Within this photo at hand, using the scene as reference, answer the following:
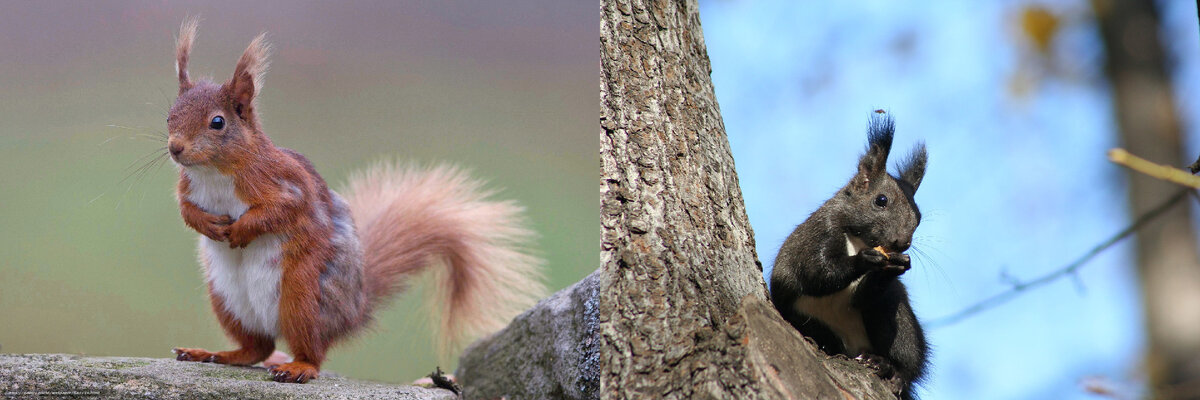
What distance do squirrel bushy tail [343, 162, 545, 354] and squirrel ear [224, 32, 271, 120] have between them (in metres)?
0.65

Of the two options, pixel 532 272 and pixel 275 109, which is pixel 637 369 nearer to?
pixel 275 109

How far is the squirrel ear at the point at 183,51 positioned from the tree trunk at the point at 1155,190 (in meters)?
2.54

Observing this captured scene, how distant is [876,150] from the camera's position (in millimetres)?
1753

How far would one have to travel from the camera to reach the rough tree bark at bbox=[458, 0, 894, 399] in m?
1.20

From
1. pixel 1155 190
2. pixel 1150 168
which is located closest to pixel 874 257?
pixel 1150 168

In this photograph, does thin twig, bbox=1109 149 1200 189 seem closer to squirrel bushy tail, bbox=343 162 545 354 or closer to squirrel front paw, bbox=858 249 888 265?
squirrel front paw, bbox=858 249 888 265

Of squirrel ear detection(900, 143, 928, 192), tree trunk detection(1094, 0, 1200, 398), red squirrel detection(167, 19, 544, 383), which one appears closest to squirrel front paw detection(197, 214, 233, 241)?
red squirrel detection(167, 19, 544, 383)

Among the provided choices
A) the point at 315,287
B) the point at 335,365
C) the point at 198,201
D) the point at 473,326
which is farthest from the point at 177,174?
the point at 473,326

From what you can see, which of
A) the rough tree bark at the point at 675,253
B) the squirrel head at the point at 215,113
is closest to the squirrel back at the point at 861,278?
the rough tree bark at the point at 675,253

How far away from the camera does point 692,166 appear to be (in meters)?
1.42

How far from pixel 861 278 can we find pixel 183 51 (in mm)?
1474

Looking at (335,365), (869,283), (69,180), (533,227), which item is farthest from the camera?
(533,227)

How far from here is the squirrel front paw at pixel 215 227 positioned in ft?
5.75

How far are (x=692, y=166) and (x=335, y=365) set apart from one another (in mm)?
1298
